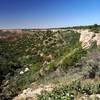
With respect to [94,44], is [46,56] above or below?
below

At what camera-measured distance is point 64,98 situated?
48.1 feet

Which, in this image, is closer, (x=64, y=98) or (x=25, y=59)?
(x=64, y=98)

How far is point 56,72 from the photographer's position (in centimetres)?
2220

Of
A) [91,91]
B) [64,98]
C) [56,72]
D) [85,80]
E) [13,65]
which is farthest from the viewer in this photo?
[13,65]

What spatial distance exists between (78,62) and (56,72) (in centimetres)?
209

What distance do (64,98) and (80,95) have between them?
97cm

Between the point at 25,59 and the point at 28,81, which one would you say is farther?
the point at 25,59

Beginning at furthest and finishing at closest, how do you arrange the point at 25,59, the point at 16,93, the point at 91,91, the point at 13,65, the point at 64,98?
the point at 25,59 < the point at 13,65 < the point at 16,93 < the point at 91,91 < the point at 64,98

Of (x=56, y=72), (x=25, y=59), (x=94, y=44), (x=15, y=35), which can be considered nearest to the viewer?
(x=56, y=72)

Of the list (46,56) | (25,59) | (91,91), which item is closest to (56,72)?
(91,91)

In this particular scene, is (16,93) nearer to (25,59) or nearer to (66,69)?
(66,69)

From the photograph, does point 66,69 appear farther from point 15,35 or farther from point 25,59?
point 15,35

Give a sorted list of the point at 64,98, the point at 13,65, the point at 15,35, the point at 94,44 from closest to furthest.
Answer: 1. the point at 64,98
2. the point at 94,44
3. the point at 13,65
4. the point at 15,35

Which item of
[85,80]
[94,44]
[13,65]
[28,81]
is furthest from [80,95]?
[13,65]
